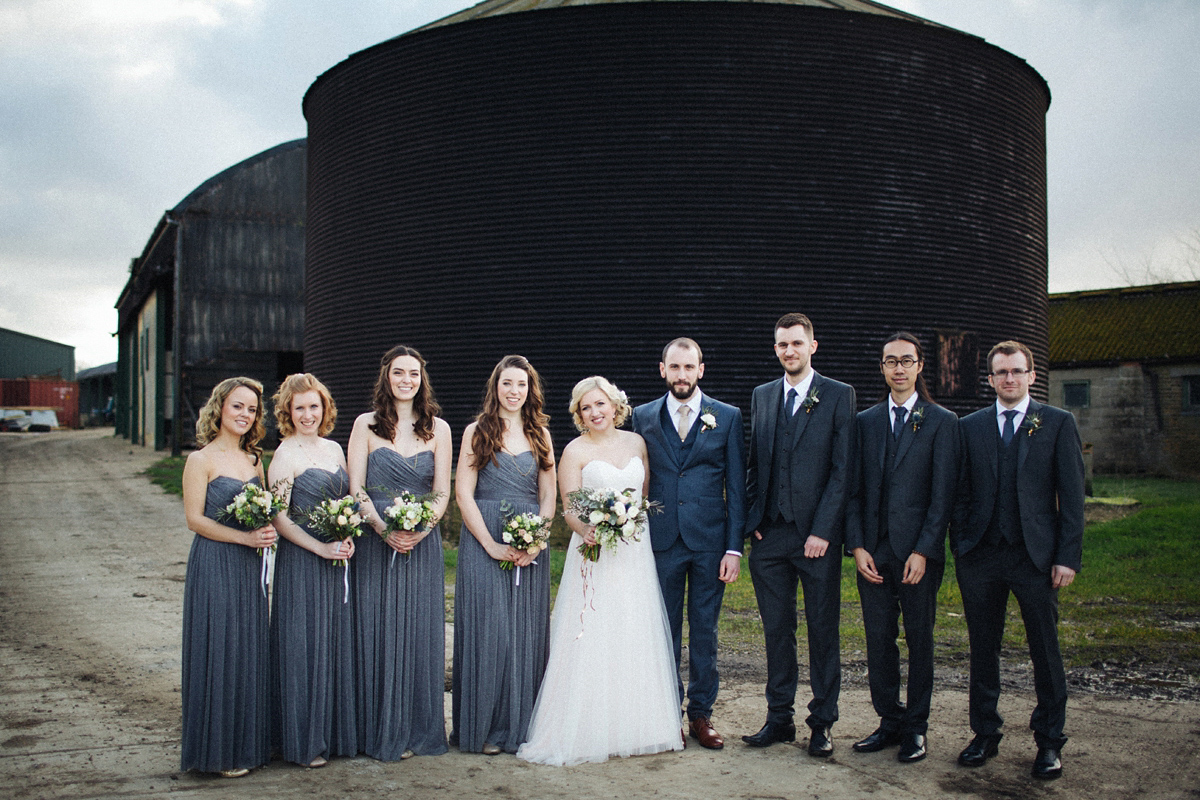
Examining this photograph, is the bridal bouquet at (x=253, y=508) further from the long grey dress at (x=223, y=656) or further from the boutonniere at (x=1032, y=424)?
the boutonniere at (x=1032, y=424)

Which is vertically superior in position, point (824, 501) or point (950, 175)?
point (950, 175)

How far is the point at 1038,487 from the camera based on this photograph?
15.8ft

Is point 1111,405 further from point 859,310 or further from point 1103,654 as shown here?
point 1103,654

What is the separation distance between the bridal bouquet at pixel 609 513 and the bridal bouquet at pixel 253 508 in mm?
1585

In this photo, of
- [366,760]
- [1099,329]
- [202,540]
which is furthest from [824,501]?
A: [1099,329]

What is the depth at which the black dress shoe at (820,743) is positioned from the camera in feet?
16.2

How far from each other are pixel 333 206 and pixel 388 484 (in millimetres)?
12928

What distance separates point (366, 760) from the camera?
16.2 ft

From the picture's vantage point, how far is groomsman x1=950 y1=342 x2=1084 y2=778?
15.6 ft

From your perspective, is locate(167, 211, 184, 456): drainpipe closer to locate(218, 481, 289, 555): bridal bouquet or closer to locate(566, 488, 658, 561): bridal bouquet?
locate(218, 481, 289, 555): bridal bouquet

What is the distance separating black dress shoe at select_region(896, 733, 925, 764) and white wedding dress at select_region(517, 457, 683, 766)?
118cm

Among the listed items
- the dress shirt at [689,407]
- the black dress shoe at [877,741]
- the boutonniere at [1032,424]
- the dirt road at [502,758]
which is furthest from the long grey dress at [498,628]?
the boutonniere at [1032,424]

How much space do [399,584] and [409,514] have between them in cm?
48

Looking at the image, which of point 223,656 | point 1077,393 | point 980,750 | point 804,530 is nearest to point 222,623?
point 223,656
